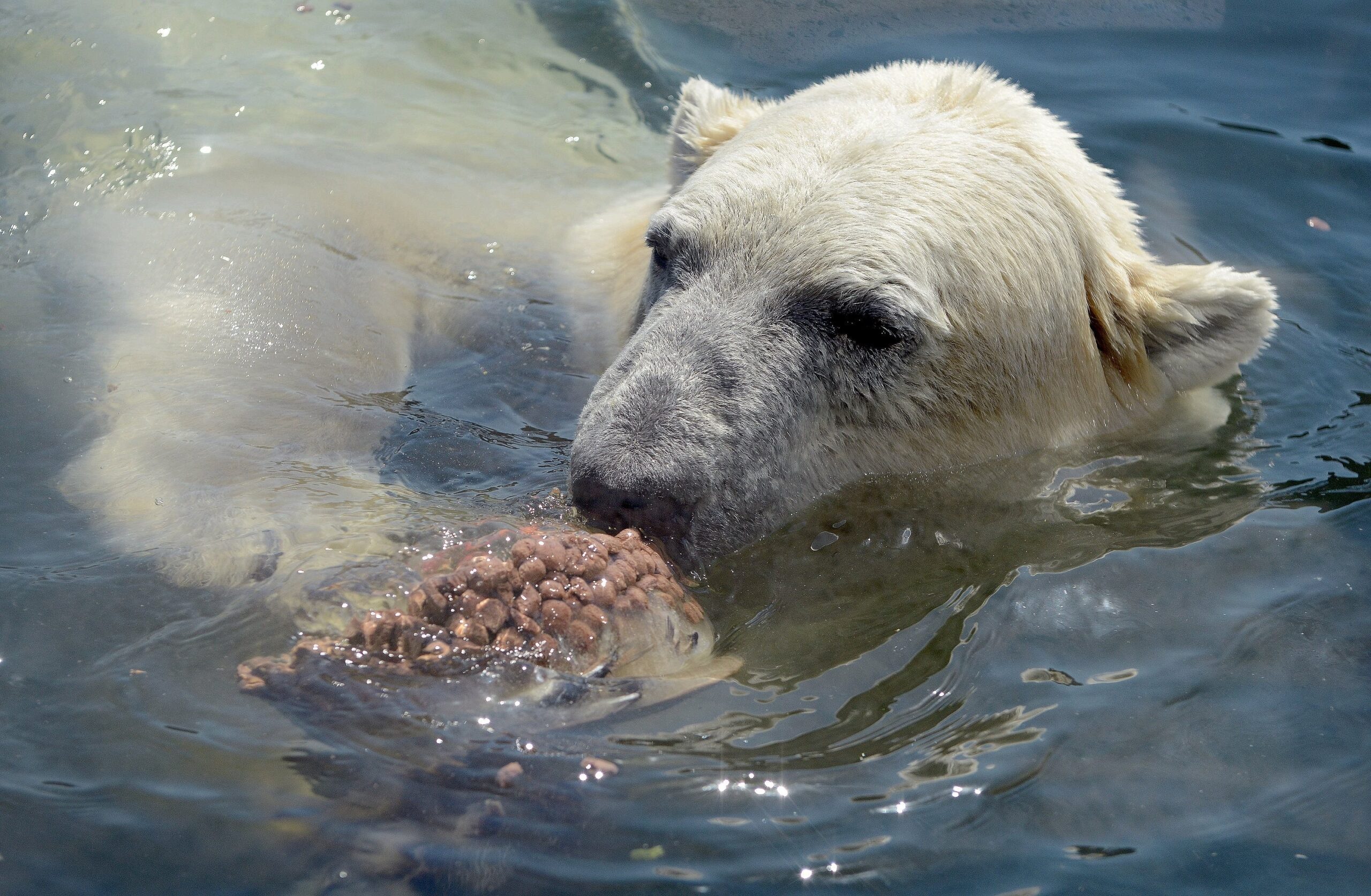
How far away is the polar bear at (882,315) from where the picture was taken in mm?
3264

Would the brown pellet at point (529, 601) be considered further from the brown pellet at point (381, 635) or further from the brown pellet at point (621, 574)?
the brown pellet at point (381, 635)

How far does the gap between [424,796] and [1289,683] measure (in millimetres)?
2207

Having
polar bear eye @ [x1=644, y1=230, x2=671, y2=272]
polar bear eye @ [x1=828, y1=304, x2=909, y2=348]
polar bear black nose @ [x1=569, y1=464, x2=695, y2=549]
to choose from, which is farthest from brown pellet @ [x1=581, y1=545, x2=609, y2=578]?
polar bear eye @ [x1=644, y1=230, x2=671, y2=272]

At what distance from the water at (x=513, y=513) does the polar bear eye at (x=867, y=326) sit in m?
0.49

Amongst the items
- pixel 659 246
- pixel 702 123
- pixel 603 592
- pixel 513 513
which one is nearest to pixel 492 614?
pixel 603 592

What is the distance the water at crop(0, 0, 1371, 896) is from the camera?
7.73 feet

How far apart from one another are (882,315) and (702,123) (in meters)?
1.64

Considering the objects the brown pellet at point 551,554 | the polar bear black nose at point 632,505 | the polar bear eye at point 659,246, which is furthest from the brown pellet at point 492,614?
the polar bear eye at point 659,246

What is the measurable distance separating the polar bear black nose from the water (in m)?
0.30

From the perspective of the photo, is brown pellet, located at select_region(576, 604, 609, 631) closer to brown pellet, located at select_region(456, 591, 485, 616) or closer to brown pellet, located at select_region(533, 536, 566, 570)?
brown pellet, located at select_region(533, 536, 566, 570)

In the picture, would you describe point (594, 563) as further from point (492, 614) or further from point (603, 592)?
point (492, 614)

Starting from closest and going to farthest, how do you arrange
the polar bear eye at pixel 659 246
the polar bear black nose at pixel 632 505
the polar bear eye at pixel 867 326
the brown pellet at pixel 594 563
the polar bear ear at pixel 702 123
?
the brown pellet at pixel 594 563 → the polar bear black nose at pixel 632 505 → the polar bear eye at pixel 867 326 → the polar bear eye at pixel 659 246 → the polar bear ear at pixel 702 123

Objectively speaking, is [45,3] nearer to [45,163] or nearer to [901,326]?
[45,163]

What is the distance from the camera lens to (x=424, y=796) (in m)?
2.31
